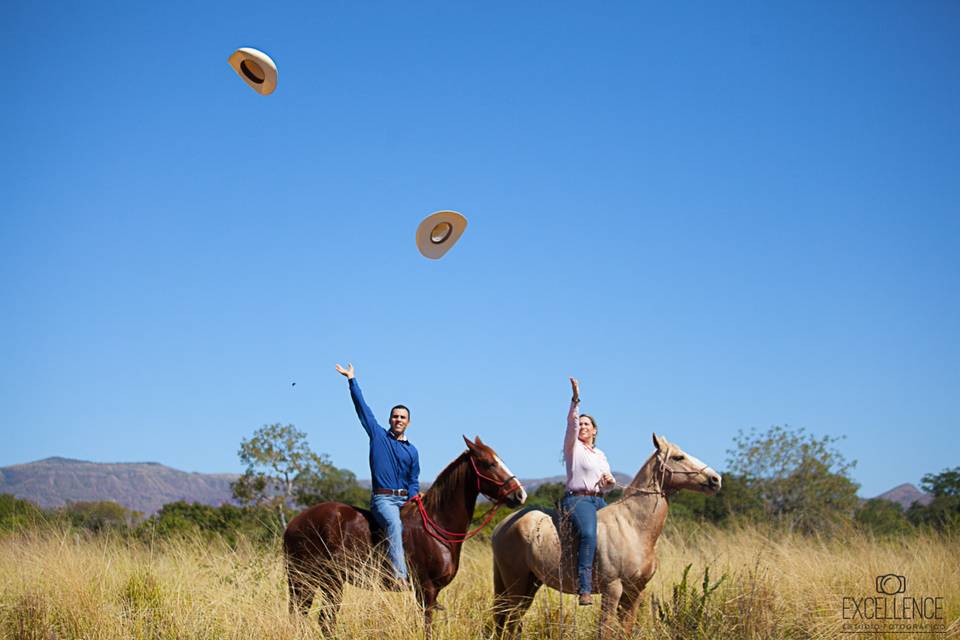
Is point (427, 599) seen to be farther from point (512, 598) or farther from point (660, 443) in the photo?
point (660, 443)

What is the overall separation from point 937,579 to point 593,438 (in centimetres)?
530

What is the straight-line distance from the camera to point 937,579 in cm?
1039

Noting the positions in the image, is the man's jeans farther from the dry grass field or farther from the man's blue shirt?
the dry grass field

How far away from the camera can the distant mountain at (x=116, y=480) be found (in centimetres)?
5416

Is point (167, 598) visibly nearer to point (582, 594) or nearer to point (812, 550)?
point (582, 594)

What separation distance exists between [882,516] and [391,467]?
16.7m

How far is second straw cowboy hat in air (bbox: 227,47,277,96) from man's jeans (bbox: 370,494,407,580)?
4424mm

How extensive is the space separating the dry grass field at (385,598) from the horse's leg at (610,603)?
28 cm

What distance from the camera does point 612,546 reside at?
25.9ft

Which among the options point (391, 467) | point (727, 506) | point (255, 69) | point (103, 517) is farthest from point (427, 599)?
point (727, 506)

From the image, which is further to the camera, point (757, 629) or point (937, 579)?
point (937, 579)

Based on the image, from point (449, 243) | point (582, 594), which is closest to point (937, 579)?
point (582, 594)

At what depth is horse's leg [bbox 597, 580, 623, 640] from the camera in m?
7.52

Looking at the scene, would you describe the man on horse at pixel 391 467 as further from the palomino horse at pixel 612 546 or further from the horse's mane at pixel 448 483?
the palomino horse at pixel 612 546
